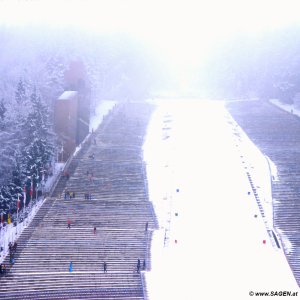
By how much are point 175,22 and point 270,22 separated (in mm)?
18998

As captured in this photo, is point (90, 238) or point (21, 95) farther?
point (21, 95)

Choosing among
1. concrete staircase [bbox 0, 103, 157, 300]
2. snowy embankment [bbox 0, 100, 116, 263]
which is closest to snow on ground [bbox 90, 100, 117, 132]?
snowy embankment [bbox 0, 100, 116, 263]

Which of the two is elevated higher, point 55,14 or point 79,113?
point 55,14

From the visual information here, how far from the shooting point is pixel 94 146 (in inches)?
1635

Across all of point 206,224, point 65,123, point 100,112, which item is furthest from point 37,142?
point 100,112

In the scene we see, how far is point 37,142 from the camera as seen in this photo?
3531 cm

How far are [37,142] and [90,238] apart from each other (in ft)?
36.7

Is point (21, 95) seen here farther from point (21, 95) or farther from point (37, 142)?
point (37, 142)

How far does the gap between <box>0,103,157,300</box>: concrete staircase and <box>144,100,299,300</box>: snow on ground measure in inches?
43.3

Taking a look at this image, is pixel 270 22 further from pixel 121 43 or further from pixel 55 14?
pixel 55 14

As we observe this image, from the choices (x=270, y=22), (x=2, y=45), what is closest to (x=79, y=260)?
(x=2, y=45)

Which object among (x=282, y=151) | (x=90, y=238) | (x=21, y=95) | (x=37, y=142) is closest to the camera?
(x=90, y=238)

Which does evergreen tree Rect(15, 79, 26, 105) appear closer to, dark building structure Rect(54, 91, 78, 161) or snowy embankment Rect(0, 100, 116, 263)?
dark building structure Rect(54, 91, 78, 161)

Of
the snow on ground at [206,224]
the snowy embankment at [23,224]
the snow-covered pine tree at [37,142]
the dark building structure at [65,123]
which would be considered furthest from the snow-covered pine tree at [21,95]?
the snow on ground at [206,224]
